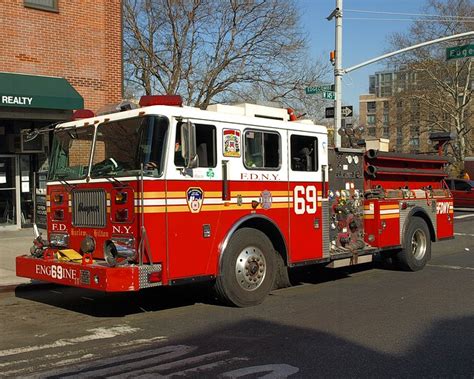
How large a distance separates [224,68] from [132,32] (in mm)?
4994

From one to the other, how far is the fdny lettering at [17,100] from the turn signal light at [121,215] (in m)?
7.96

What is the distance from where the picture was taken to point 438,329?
6270 millimetres

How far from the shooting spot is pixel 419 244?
1072cm

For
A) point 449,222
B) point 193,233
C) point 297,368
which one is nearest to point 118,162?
point 193,233

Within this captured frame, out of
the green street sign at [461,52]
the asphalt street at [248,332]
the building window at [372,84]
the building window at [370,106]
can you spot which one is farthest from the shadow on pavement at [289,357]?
the building window at [370,106]

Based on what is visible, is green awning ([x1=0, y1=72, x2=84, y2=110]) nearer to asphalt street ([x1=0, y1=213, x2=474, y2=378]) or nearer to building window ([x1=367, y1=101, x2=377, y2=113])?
asphalt street ([x1=0, y1=213, x2=474, y2=378])

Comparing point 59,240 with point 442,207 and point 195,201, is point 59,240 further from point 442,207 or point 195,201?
point 442,207

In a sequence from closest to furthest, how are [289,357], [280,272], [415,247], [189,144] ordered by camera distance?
1. [289,357]
2. [189,144]
3. [280,272]
4. [415,247]

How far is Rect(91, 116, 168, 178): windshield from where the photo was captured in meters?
6.37

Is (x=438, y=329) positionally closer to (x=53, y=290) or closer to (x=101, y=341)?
(x=101, y=341)

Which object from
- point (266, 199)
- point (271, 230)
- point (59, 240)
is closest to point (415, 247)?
point (271, 230)

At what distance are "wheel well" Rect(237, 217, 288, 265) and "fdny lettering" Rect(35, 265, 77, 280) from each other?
2171mm

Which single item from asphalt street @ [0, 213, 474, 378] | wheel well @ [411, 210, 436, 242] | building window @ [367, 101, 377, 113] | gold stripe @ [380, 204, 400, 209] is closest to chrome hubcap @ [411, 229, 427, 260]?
wheel well @ [411, 210, 436, 242]

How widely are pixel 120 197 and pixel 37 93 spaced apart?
327 inches
